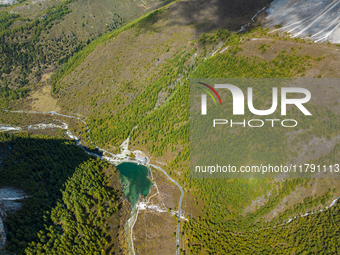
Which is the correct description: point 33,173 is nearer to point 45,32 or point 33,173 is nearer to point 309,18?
point 309,18

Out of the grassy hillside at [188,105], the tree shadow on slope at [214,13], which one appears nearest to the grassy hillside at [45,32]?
the grassy hillside at [188,105]

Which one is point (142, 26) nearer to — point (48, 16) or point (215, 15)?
point (215, 15)

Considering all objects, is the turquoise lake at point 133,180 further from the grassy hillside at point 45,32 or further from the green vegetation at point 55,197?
the grassy hillside at point 45,32

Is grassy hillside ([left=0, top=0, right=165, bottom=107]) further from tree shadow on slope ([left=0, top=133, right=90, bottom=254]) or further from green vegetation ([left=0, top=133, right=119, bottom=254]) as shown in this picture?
green vegetation ([left=0, top=133, right=119, bottom=254])

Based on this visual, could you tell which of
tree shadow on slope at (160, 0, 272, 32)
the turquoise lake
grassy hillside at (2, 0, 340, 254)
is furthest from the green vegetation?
tree shadow on slope at (160, 0, 272, 32)

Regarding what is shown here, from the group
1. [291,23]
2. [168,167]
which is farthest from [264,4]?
[168,167]
